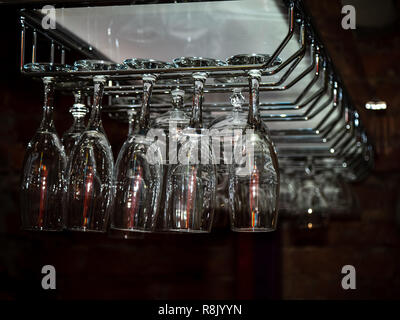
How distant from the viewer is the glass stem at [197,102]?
81 centimetres

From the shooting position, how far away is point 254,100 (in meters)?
0.81

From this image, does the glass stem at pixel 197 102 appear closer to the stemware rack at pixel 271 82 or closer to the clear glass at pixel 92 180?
the stemware rack at pixel 271 82

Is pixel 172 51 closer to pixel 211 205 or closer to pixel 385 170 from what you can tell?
pixel 211 205

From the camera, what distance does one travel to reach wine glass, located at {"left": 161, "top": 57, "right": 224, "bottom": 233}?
2.58 ft

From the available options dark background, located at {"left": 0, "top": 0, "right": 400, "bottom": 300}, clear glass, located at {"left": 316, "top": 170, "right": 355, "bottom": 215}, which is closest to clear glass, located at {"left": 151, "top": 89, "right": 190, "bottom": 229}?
dark background, located at {"left": 0, "top": 0, "right": 400, "bottom": 300}

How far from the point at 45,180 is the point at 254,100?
13.9 inches

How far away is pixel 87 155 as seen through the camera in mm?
861

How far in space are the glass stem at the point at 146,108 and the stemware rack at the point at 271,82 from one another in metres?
0.01

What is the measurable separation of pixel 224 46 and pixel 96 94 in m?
0.38

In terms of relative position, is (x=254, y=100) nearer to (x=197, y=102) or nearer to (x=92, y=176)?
(x=197, y=102)

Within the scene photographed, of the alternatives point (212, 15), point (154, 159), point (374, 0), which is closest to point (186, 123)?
point (154, 159)

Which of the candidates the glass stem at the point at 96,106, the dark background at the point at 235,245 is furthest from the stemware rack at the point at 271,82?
the dark background at the point at 235,245

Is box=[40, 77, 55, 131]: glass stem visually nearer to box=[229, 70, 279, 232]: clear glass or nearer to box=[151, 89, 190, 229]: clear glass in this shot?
box=[151, 89, 190, 229]: clear glass

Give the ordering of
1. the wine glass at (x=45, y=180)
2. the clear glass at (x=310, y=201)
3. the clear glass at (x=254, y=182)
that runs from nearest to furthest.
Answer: the clear glass at (x=254, y=182) < the wine glass at (x=45, y=180) < the clear glass at (x=310, y=201)
